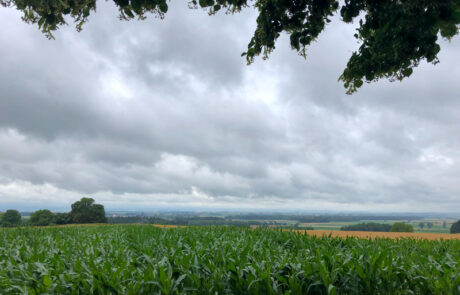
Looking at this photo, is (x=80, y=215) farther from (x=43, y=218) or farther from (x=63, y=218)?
(x=43, y=218)

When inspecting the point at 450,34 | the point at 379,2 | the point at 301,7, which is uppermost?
the point at 301,7

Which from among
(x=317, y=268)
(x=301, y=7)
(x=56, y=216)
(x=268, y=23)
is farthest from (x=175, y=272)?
(x=56, y=216)

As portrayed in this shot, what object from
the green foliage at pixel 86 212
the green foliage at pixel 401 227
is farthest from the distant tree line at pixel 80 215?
the green foliage at pixel 401 227

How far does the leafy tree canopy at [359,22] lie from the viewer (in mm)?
4840

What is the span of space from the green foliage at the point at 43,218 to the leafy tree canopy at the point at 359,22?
1578 inches

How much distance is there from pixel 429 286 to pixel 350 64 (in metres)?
4.59

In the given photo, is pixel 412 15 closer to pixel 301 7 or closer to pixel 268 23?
pixel 301 7

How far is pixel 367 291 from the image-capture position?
498 cm

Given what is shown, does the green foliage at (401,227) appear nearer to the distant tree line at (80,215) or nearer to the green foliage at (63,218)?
the distant tree line at (80,215)

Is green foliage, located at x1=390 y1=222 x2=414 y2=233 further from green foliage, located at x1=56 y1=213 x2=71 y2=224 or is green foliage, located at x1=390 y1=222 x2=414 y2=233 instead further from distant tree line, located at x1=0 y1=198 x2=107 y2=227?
green foliage, located at x1=56 y1=213 x2=71 y2=224

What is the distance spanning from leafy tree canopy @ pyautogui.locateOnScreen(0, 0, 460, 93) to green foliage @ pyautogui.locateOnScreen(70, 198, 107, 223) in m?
35.2

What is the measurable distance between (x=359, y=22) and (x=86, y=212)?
39.2 m

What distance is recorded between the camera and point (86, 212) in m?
37.4

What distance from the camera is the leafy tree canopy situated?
4.84 metres
